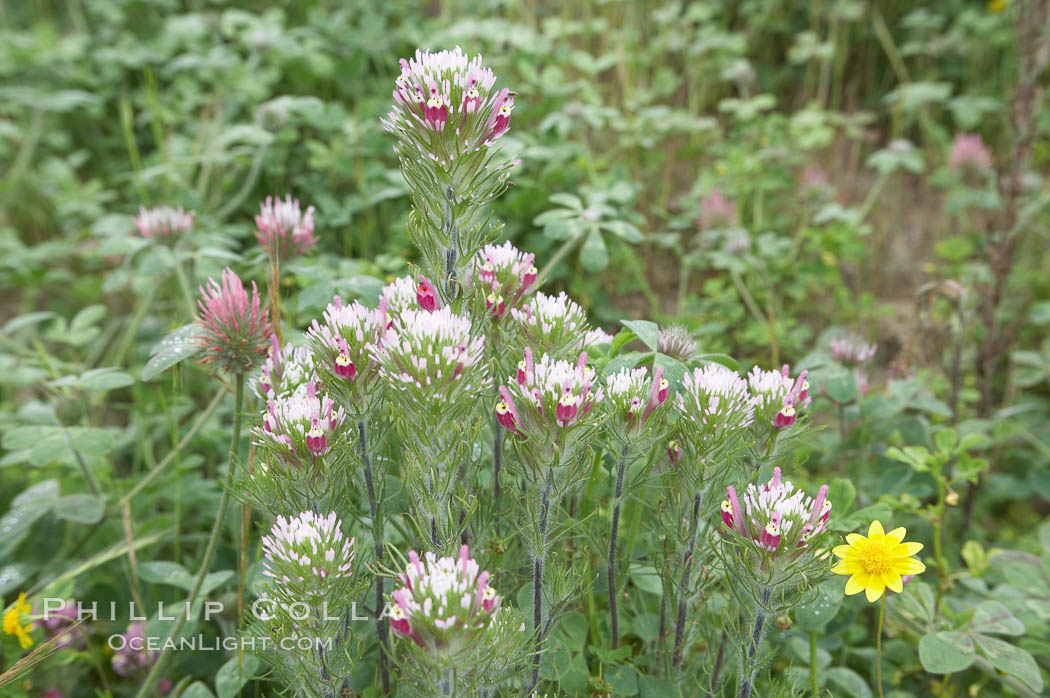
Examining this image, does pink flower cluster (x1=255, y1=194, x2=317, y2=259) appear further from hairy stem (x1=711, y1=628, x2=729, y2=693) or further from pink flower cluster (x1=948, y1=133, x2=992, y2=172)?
pink flower cluster (x1=948, y1=133, x2=992, y2=172)

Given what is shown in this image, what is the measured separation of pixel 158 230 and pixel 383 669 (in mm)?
1329

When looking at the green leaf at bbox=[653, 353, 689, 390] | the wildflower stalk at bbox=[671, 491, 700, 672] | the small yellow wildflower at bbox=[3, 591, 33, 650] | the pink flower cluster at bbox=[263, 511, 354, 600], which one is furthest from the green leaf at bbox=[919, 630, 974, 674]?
the small yellow wildflower at bbox=[3, 591, 33, 650]

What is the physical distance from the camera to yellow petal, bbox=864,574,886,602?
4.16 feet

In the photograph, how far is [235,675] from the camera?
1.48m

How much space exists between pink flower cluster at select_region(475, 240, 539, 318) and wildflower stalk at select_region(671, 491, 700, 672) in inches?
17.7

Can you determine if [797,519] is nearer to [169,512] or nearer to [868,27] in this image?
[169,512]

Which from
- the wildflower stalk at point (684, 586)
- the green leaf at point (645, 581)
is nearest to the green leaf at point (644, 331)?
the wildflower stalk at point (684, 586)

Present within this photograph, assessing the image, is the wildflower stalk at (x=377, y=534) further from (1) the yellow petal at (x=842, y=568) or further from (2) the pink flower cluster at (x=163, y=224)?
(2) the pink flower cluster at (x=163, y=224)

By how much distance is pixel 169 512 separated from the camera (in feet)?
7.52

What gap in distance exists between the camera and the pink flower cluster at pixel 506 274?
134 cm

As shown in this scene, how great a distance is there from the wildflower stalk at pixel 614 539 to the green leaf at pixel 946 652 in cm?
61

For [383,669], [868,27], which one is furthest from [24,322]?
[868,27]

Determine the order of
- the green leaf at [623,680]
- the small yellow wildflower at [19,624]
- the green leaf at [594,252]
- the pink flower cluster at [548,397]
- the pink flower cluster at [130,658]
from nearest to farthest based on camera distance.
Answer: the pink flower cluster at [548,397] < the green leaf at [623,680] < the small yellow wildflower at [19,624] < the pink flower cluster at [130,658] < the green leaf at [594,252]

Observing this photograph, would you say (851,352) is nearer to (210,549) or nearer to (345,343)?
(345,343)
